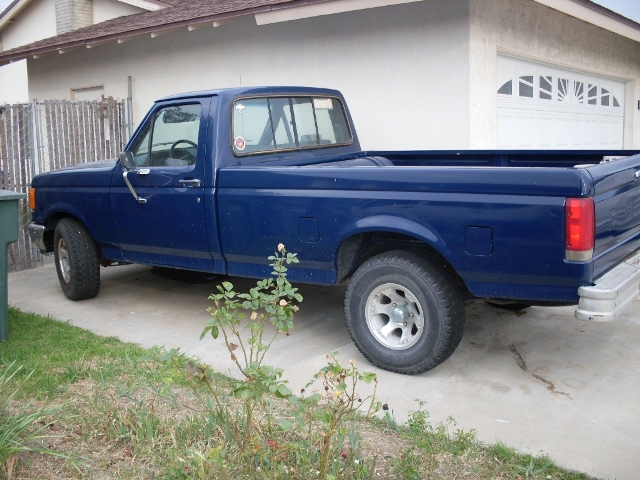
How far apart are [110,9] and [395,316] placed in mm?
13008

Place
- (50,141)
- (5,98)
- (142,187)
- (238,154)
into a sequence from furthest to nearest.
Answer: (5,98) → (50,141) → (142,187) → (238,154)

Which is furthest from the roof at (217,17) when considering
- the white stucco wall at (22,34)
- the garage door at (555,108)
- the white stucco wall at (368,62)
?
the white stucco wall at (22,34)

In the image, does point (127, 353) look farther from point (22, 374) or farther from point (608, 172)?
point (608, 172)

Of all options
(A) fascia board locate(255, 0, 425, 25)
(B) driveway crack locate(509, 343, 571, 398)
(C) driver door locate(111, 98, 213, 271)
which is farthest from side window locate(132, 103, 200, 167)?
(B) driveway crack locate(509, 343, 571, 398)

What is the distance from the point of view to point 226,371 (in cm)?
505

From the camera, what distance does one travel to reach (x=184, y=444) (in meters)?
3.62

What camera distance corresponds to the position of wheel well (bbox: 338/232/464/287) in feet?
16.1

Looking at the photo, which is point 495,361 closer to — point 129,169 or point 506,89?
point 129,169

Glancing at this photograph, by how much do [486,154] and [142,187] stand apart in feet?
9.75

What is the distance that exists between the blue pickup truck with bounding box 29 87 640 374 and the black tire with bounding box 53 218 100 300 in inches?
0.6

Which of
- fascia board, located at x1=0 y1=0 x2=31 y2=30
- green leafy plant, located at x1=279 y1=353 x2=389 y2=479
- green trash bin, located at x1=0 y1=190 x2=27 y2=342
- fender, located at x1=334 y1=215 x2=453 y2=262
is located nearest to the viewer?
green leafy plant, located at x1=279 y1=353 x2=389 y2=479

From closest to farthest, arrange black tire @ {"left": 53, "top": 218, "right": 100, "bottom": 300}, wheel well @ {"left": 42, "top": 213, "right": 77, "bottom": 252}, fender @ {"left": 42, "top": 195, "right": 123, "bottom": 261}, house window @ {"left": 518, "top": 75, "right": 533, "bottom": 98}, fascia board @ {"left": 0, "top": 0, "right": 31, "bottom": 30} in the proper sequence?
fender @ {"left": 42, "top": 195, "right": 123, "bottom": 261}, black tire @ {"left": 53, "top": 218, "right": 100, "bottom": 300}, wheel well @ {"left": 42, "top": 213, "right": 77, "bottom": 252}, house window @ {"left": 518, "top": 75, "right": 533, "bottom": 98}, fascia board @ {"left": 0, "top": 0, "right": 31, "bottom": 30}

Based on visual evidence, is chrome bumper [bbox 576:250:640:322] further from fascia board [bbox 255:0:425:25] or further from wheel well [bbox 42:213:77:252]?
wheel well [bbox 42:213:77:252]

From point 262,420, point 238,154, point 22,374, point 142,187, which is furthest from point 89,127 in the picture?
point 262,420
